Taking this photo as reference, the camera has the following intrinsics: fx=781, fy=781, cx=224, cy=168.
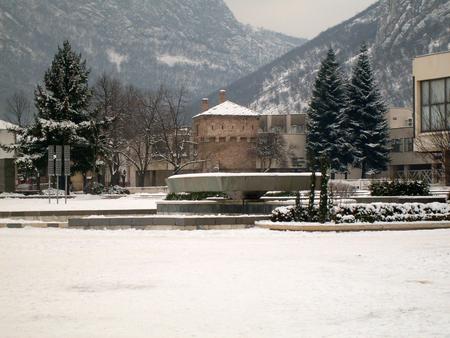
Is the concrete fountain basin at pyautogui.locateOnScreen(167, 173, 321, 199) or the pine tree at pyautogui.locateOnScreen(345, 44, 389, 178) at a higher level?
the pine tree at pyautogui.locateOnScreen(345, 44, 389, 178)

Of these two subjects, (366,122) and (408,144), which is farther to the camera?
(408,144)

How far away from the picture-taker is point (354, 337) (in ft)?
24.4

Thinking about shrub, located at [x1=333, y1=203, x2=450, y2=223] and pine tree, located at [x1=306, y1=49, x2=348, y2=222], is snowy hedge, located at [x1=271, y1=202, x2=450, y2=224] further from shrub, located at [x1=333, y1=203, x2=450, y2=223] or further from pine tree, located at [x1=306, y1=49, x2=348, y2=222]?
pine tree, located at [x1=306, y1=49, x2=348, y2=222]

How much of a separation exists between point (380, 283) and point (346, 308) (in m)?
2.06

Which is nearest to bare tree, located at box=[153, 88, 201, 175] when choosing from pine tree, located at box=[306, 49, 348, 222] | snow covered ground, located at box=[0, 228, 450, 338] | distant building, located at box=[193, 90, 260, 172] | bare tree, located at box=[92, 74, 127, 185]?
distant building, located at box=[193, 90, 260, 172]

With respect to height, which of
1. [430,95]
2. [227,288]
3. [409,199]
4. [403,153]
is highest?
[430,95]

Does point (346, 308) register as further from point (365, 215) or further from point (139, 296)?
point (365, 215)

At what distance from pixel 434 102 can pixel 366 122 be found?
11259 millimetres

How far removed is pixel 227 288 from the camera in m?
10.4

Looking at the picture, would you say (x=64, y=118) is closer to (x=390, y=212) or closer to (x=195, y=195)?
(x=195, y=195)

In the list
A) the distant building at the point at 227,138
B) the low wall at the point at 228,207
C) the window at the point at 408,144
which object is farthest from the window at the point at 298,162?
the low wall at the point at 228,207

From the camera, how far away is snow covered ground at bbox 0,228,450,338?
26.2 ft

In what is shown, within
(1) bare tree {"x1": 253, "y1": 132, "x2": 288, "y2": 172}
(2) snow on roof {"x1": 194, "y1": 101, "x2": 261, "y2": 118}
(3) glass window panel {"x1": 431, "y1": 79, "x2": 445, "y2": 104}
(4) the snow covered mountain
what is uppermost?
(4) the snow covered mountain

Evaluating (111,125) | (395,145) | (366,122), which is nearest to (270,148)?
(395,145)
